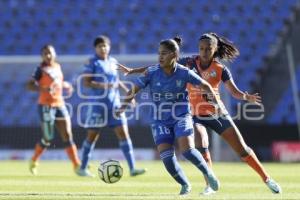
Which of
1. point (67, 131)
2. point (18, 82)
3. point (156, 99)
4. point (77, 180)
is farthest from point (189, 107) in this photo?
point (18, 82)

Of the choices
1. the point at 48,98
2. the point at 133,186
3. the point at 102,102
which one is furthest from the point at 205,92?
the point at 48,98

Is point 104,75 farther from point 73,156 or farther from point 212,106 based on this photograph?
point 212,106

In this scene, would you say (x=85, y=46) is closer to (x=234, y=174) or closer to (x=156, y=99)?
(x=234, y=174)

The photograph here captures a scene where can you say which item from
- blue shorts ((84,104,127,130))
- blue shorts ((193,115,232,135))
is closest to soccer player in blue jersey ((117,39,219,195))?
blue shorts ((193,115,232,135))

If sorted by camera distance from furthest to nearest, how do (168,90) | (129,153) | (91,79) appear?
1. (91,79)
2. (129,153)
3. (168,90)

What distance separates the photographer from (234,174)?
13.9 meters

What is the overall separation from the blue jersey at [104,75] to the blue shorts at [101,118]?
0.14 m

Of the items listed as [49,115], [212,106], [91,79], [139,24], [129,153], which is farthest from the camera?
[139,24]

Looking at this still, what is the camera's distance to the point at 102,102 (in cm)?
1330

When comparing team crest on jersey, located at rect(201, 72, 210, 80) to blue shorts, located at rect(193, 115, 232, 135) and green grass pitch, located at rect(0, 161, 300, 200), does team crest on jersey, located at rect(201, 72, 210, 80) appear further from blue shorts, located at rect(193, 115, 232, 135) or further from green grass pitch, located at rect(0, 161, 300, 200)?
green grass pitch, located at rect(0, 161, 300, 200)

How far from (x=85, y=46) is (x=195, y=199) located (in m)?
17.4

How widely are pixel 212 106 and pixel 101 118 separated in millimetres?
4201

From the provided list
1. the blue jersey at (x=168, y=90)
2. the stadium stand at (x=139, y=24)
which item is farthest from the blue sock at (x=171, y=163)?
the stadium stand at (x=139, y=24)

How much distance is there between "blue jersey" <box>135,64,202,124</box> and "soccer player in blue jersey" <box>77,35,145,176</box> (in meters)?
3.83
